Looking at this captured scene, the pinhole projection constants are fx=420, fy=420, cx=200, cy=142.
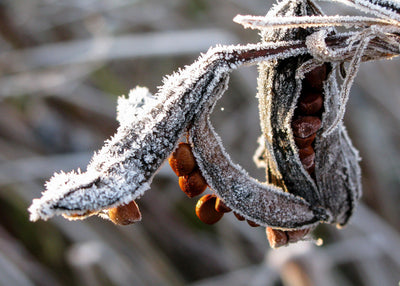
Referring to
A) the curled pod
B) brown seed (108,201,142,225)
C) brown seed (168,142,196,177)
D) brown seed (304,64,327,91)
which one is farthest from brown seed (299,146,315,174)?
brown seed (108,201,142,225)

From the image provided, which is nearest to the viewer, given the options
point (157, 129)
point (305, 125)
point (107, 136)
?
point (157, 129)

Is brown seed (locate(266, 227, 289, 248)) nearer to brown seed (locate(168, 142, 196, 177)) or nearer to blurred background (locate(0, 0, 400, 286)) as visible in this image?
brown seed (locate(168, 142, 196, 177))

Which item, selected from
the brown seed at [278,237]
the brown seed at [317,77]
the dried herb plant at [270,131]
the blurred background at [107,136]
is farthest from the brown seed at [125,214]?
the blurred background at [107,136]

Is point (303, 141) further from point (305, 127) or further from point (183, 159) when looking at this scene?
point (183, 159)

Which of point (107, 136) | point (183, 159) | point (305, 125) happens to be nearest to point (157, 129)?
point (183, 159)

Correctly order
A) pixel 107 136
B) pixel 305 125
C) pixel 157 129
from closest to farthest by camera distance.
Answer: pixel 157 129 < pixel 305 125 < pixel 107 136

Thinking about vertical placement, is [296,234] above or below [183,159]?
below
